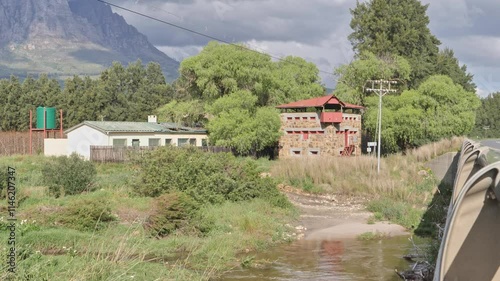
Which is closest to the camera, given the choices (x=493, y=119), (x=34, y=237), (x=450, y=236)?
(x=450, y=236)

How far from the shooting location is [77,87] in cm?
7438

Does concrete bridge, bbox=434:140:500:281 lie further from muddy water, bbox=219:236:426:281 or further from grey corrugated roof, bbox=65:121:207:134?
grey corrugated roof, bbox=65:121:207:134

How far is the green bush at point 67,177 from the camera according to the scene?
25658 mm

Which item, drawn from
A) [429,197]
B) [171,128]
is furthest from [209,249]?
[171,128]

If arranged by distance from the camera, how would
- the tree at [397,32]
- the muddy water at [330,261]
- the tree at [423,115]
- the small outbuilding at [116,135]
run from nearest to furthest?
the muddy water at [330,261] < the small outbuilding at [116,135] < the tree at [423,115] < the tree at [397,32]

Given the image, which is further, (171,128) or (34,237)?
(171,128)

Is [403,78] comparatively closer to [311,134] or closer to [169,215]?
[311,134]

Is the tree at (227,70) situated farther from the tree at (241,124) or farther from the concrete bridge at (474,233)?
the concrete bridge at (474,233)

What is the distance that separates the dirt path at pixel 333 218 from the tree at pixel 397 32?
3123 cm

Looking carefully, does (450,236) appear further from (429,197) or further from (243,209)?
(429,197)

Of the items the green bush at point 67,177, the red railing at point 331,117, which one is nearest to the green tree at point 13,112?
the red railing at point 331,117

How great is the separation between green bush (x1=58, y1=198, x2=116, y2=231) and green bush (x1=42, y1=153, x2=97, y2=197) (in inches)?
210

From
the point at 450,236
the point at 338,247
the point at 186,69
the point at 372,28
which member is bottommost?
Answer: the point at 338,247

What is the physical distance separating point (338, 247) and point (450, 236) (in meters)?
15.3
